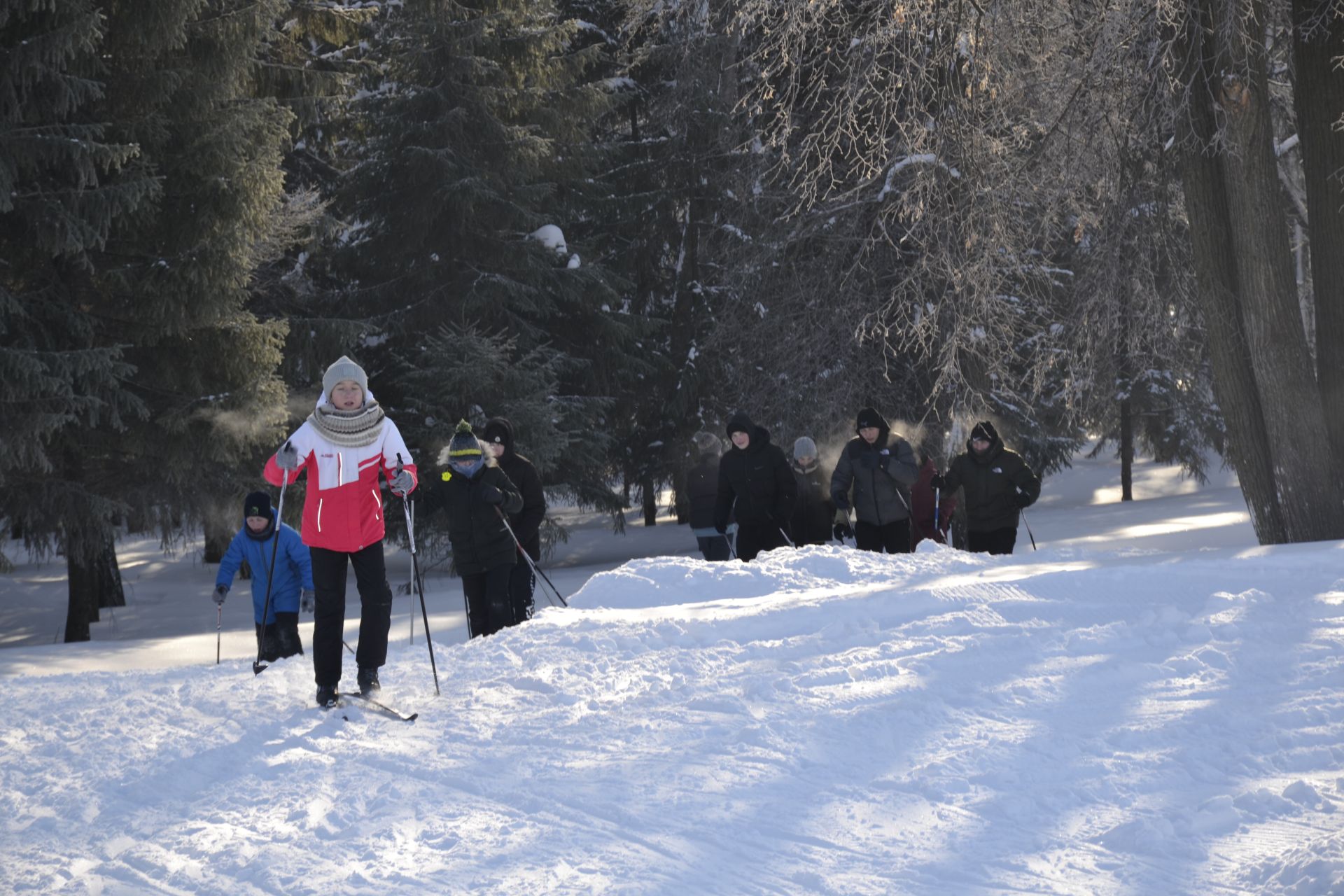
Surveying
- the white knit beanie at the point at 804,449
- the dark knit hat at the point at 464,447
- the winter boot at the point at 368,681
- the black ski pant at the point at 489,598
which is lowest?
the winter boot at the point at 368,681

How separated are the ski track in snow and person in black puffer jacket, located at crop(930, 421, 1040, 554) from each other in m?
2.37

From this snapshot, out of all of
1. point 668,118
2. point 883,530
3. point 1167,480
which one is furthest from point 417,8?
point 1167,480

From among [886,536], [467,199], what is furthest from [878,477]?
[467,199]

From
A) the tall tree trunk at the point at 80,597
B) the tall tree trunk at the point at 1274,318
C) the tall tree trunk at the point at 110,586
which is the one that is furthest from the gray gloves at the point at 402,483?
the tall tree trunk at the point at 110,586

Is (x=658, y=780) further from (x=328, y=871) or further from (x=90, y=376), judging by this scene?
(x=90, y=376)

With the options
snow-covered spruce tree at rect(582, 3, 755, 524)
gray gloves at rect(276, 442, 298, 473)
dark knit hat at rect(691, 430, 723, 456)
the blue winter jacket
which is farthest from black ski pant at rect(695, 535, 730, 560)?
snow-covered spruce tree at rect(582, 3, 755, 524)

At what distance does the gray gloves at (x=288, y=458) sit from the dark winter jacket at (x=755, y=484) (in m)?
4.93

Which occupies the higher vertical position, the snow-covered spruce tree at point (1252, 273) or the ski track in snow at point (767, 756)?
the snow-covered spruce tree at point (1252, 273)

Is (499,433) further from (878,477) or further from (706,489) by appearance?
(878,477)

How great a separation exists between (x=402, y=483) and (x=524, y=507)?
2991 millimetres

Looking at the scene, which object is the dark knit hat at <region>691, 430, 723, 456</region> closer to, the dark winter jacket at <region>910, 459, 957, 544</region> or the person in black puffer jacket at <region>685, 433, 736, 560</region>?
the person in black puffer jacket at <region>685, 433, 736, 560</region>

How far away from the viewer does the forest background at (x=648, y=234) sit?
9633 millimetres

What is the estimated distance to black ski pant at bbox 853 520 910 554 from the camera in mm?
11141

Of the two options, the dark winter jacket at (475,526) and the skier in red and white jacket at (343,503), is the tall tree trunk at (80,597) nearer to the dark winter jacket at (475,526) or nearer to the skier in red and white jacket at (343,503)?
the dark winter jacket at (475,526)
